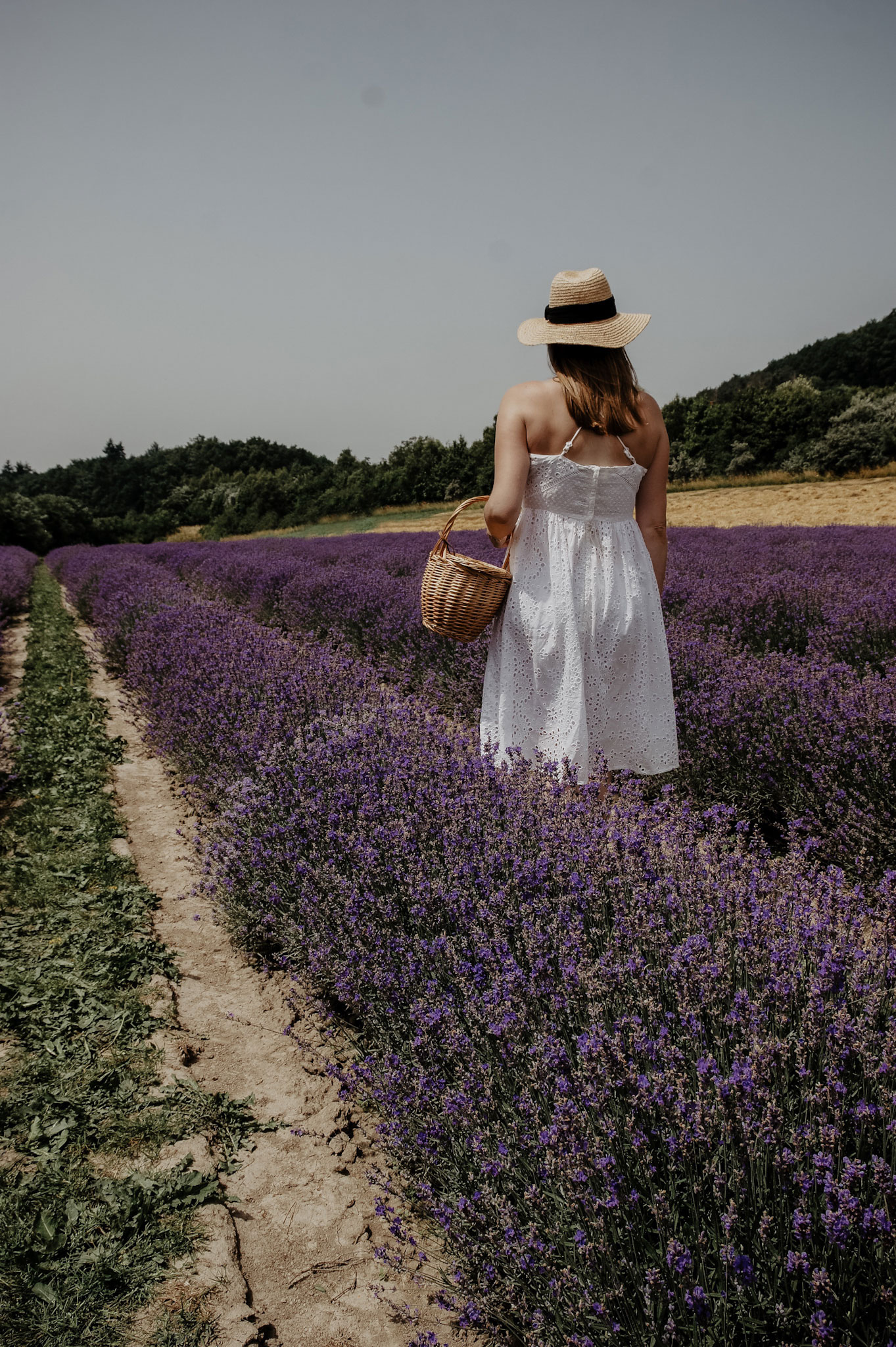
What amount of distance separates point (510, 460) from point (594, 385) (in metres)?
0.30

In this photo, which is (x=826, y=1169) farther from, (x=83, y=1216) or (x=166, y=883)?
(x=166, y=883)

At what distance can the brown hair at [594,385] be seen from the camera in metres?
2.07

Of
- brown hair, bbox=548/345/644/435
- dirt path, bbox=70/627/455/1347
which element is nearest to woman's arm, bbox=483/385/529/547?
brown hair, bbox=548/345/644/435

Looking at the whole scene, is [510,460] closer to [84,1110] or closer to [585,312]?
[585,312]

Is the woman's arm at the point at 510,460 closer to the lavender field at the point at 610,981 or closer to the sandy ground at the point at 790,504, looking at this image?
the lavender field at the point at 610,981

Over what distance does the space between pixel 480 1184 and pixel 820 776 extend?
1.90 m

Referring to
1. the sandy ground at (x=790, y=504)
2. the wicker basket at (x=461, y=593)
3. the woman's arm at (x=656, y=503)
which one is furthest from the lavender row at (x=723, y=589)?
the sandy ground at (x=790, y=504)

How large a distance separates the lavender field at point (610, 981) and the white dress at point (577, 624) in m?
0.22

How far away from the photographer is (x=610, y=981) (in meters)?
1.31

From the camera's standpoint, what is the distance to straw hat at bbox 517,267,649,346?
202cm

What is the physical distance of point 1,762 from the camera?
419 cm

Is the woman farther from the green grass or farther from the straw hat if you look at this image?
the green grass

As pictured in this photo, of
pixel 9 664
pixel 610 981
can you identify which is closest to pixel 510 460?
pixel 610 981

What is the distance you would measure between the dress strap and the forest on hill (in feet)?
74.7
